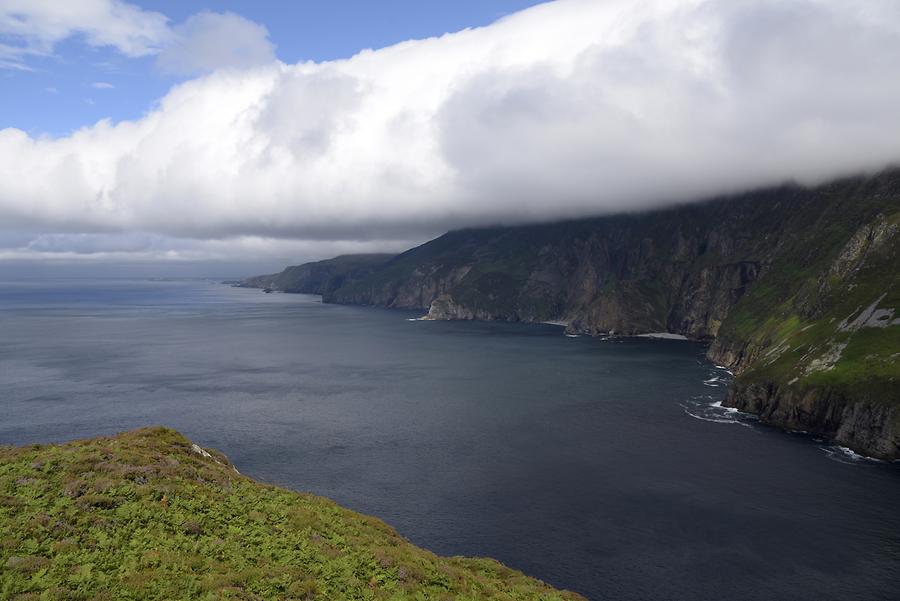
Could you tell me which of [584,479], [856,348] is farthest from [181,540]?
[856,348]

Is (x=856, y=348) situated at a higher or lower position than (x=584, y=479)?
higher

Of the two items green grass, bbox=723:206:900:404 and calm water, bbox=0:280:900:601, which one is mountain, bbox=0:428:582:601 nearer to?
→ calm water, bbox=0:280:900:601


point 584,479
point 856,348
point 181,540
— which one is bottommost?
A: point 584,479

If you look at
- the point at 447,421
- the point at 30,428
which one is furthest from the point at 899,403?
the point at 30,428

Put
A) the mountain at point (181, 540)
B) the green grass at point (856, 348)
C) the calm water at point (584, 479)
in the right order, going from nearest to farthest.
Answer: the mountain at point (181, 540) → the calm water at point (584, 479) → the green grass at point (856, 348)

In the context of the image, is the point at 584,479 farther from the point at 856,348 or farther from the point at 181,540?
the point at 856,348

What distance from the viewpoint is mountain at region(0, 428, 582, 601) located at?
34406 millimetres

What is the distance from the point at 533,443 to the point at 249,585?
11895 cm

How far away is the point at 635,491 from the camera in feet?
375

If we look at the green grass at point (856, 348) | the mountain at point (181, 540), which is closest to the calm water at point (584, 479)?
the green grass at point (856, 348)

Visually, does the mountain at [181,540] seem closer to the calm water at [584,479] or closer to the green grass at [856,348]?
the calm water at [584,479]

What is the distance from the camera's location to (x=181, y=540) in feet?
130

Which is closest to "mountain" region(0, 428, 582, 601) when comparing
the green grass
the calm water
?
the calm water

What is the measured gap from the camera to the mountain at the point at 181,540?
113 feet
